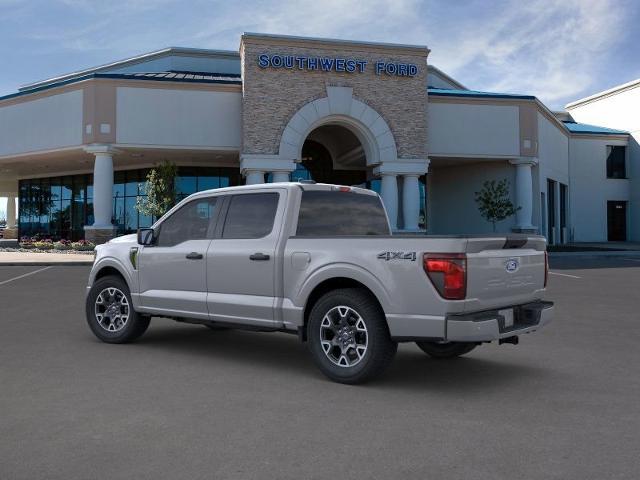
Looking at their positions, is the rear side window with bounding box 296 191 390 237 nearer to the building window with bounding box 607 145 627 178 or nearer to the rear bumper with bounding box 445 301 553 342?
the rear bumper with bounding box 445 301 553 342

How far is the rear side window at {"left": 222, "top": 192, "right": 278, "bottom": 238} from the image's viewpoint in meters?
6.62

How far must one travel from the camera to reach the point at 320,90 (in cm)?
2919

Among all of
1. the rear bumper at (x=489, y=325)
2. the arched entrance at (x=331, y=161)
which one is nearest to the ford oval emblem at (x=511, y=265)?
the rear bumper at (x=489, y=325)

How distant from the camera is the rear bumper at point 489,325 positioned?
523 centimetres

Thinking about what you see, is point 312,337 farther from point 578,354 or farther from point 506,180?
point 506,180

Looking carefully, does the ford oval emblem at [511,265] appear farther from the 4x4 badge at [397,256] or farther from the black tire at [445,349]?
the black tire at [445,349]

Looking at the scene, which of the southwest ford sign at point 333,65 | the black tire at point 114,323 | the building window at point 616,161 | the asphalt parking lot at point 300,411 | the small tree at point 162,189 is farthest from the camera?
the building window at point 616,161

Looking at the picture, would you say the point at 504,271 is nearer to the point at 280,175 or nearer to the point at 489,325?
the point at 489,325

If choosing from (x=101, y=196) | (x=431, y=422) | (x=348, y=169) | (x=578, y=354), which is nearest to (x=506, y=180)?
(x=348, y=169)

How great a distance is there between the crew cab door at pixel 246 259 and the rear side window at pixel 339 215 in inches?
11.4

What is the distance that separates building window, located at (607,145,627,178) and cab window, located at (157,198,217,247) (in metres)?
43.1

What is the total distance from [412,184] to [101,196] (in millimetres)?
15271

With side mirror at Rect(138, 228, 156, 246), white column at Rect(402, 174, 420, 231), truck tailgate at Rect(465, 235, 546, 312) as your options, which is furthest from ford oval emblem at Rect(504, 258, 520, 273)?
white column at Rect(402, 174, 420, 231)

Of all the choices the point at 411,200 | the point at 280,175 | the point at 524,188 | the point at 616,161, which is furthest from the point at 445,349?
the point at 616,161
